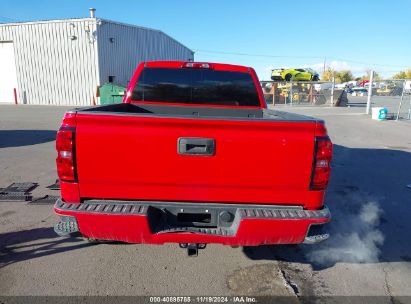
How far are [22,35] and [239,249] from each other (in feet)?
97.9

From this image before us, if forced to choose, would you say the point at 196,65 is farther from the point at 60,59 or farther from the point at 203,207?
A: the point at 60,59

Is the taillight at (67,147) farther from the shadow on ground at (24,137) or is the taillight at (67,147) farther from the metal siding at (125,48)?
the metal siding at (125,48)

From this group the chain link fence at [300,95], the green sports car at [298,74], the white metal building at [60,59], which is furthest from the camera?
the green sports car at [298,74]

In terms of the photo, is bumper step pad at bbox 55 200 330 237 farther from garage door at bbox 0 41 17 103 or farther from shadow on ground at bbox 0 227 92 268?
garage door at bbox 0 41 17 103

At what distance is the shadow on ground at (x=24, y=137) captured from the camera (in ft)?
31.9

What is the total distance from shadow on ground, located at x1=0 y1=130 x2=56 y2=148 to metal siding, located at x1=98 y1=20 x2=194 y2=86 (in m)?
15.1

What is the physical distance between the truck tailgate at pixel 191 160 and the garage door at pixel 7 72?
2997 centimetres

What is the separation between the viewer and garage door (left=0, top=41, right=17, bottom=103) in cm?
2716

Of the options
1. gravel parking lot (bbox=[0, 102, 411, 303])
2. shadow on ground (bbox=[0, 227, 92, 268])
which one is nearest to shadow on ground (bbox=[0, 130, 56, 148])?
gravel parking lot (bbox=[0, 102, 411, 303])

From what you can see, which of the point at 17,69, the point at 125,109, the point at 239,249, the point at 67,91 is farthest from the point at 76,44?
the point at 239,249

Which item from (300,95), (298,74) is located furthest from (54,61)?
(298,74)

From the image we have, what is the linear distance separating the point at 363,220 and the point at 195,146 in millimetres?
3337

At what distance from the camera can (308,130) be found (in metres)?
2.56

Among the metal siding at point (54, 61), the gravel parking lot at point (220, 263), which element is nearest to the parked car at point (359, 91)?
the metal siding at point (54, 61)
